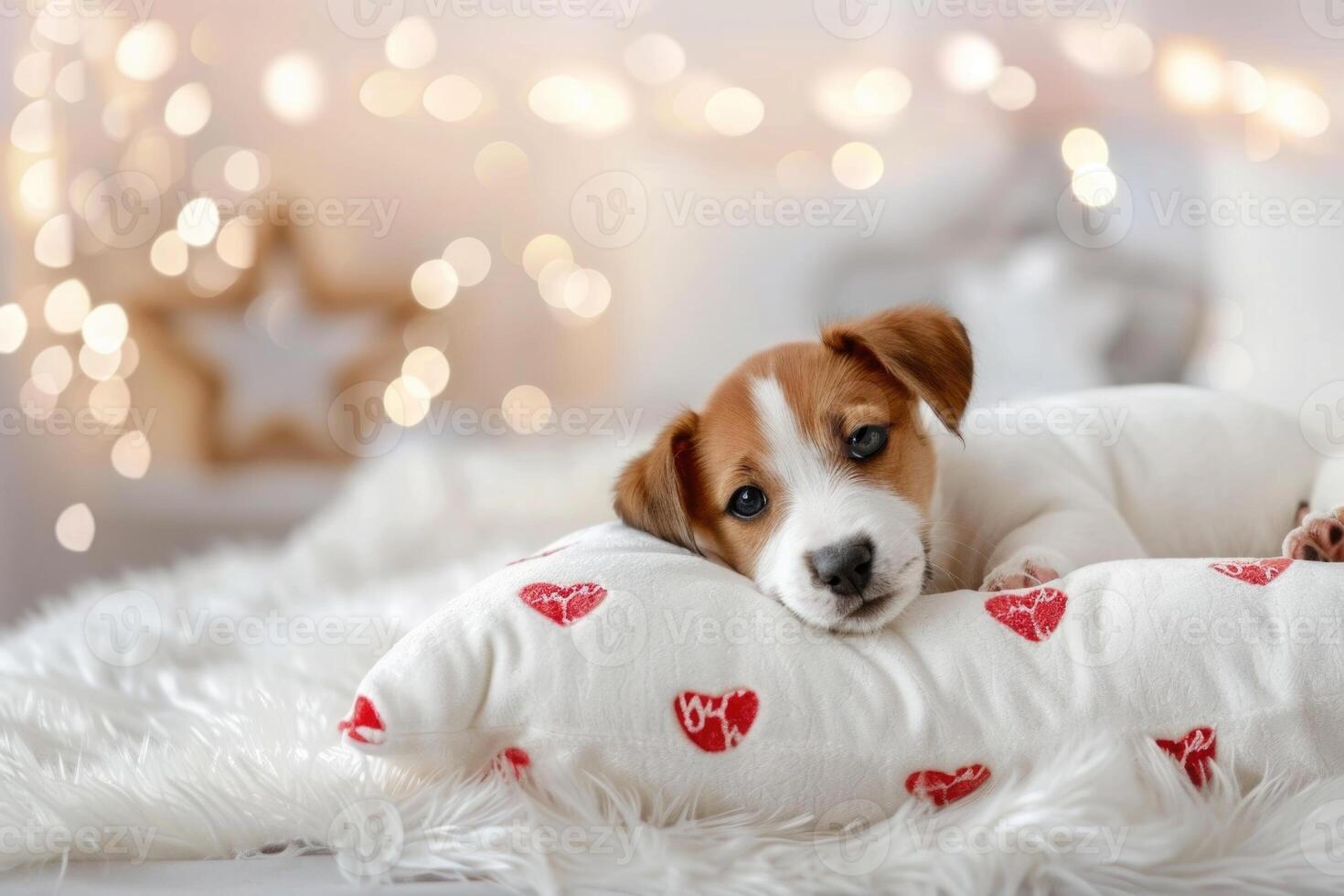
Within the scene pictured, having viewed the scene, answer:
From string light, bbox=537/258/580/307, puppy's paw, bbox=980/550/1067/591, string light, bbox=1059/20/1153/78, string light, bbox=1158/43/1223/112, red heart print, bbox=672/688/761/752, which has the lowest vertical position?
red heart print, bbox=672/688/761/752

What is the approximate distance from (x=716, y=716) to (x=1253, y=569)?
2.49ft

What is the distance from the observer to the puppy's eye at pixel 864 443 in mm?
1773

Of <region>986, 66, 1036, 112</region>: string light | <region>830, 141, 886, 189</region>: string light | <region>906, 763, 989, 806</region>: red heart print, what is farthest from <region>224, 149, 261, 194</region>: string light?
<region>906, 763, 989, 806</region>: red heart print

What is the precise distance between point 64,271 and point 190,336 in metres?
0.51

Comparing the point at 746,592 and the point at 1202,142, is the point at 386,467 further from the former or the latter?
the point at 1202,142

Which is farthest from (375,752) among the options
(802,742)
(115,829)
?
(802,742)

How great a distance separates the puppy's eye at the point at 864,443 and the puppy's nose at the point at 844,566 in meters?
0.24

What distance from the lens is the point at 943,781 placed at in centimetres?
133

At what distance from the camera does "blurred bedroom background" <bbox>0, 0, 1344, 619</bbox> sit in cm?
381

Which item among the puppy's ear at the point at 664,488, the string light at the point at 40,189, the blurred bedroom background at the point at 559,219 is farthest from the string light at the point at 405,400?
the puppy's ear at the point at 664,488

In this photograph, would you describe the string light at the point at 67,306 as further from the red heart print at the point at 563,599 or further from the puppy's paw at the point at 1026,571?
the puppy's paw at the point at 1026,571

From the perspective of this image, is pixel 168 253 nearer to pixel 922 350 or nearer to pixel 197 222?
pixel 197 222

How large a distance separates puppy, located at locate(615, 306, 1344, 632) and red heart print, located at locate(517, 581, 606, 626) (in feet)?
0.96

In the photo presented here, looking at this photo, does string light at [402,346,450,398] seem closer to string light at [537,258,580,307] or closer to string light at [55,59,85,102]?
string light at [537,258,580,307]
